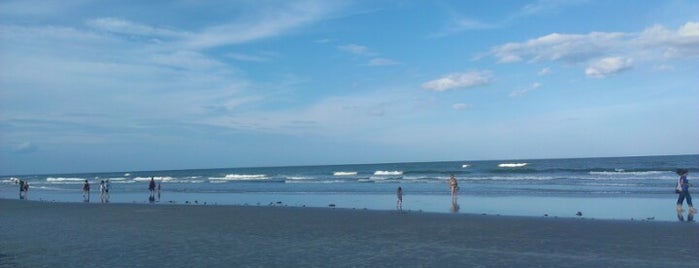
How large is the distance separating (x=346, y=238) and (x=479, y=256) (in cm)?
410

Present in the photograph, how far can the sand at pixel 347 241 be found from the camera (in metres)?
11.0

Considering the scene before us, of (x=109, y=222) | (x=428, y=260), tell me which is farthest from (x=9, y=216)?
(x=428, y=260)

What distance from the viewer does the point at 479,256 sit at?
11.5 meters

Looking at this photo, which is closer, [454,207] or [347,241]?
[347,241]

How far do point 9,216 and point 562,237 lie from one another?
20.8 meters

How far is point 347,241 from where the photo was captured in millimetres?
14055

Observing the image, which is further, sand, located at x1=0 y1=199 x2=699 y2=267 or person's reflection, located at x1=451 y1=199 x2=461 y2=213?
person's reflection, located at x1=451 y1=199 x2=461 y2=213

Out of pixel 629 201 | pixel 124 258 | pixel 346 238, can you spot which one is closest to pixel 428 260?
pixel 346 238

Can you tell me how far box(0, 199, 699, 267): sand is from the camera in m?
11.0

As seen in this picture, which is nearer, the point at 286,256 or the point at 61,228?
the point at 286,256

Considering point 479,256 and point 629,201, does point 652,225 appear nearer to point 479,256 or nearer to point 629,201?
point 479,256

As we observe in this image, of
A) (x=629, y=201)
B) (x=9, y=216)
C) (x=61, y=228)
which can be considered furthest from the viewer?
(x=629, y=201)

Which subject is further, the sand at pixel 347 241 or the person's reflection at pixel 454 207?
the person's reflection at pixel 454 207

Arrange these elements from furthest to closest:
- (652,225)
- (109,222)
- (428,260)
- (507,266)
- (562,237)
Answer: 1. (109,222)
2. (652,225)
3. (562,237)
4. (428,260)
5. (507,266)
